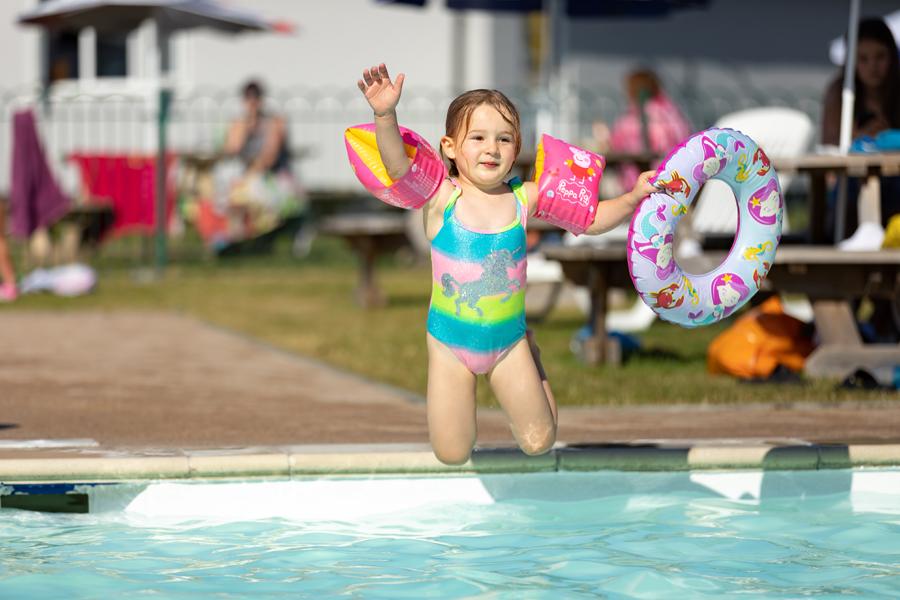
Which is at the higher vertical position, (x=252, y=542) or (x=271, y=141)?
(x=271, y=141)

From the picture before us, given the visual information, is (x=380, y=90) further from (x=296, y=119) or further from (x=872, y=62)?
(x=296, y=119)

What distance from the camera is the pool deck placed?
223 inches

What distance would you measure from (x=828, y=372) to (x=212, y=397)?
10.6 ft

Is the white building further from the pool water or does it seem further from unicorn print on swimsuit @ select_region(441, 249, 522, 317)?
unicorn print on swimsuit @ select_region(441, 249, 522, 317)

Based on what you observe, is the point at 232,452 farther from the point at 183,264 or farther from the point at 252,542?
the point at 183,264

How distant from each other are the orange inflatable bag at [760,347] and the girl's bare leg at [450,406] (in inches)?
144

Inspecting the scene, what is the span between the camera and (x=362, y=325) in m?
11.8

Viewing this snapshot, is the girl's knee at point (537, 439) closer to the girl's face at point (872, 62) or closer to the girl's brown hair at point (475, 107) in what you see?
the girl's brown hair at point (475, 107)

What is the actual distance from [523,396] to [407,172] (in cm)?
86

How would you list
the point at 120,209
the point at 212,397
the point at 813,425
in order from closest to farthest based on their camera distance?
the point at 813,425 < the point at 212,397 < the point at 120,209

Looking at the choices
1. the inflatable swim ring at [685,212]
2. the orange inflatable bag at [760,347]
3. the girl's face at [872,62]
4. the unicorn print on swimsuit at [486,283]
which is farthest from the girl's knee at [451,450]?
the girl's face at [872,62]

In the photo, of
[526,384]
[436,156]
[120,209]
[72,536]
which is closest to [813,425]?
→ [526,384]

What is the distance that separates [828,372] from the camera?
823cm

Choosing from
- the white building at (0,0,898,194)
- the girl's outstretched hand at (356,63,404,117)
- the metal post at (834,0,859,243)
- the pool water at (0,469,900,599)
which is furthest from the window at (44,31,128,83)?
the girl's outstretched hand at (356,63,404,117)
